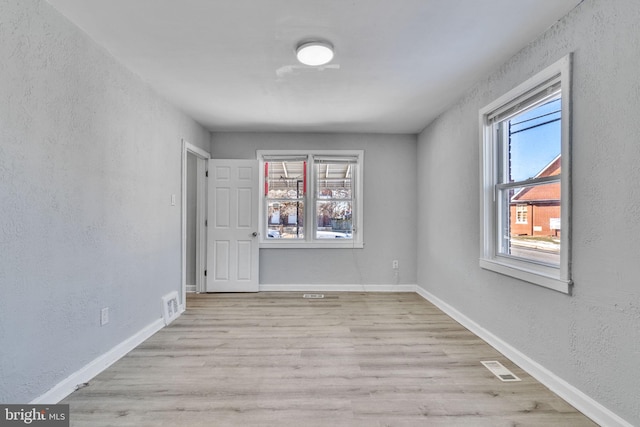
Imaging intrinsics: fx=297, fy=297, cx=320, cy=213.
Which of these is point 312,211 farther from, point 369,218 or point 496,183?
point 496,183

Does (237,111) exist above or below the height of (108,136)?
above

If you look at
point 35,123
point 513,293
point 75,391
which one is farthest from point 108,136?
point 513,293

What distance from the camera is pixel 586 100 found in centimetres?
174

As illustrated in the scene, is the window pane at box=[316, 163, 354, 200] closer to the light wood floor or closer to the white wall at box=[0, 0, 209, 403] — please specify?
the light wood floor

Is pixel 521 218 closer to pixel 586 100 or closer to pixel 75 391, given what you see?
pixel 586 100

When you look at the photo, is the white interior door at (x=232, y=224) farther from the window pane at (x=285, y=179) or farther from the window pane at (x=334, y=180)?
the window pane at (x=334, y=180)

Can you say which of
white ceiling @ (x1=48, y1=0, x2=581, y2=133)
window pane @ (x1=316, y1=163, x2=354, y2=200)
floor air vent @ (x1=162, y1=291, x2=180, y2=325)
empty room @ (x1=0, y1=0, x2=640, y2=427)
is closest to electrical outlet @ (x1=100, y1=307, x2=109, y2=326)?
empty room @ (x1=0, y1=0, x2=640, y2=427)

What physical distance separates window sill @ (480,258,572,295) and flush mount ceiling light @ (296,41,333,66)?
218 cm

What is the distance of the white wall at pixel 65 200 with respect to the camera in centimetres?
157

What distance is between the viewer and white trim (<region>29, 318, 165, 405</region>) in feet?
5.89

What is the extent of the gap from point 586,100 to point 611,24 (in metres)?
0.38

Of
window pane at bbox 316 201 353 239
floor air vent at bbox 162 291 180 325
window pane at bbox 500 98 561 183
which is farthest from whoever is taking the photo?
window pane at bbox 316 201 353 239

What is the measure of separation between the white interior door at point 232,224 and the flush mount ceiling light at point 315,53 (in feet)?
7.49

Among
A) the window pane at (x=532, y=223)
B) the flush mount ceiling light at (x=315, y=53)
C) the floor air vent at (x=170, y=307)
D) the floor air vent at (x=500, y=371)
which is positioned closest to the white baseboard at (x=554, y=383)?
the floor air vent at (x=500, y=371)
